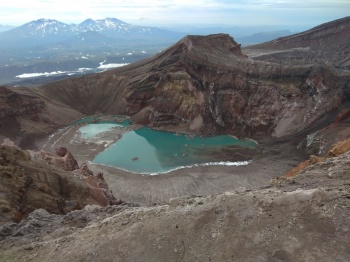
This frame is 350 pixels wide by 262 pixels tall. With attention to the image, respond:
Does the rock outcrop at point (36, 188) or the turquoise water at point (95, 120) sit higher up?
the rock outcrop at point (36, 188)

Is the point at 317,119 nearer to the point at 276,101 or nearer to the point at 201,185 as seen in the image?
the point at 276,101

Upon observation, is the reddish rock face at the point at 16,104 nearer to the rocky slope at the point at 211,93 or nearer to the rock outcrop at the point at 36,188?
the rocky slope at the point at 211,93

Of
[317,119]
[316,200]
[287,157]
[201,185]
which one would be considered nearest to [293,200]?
[316,200]

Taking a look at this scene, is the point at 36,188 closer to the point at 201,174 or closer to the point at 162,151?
the point at 201,174

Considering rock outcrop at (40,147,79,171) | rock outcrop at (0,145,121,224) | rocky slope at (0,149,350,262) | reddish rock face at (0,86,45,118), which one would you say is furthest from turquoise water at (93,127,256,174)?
rocky slope at (0,149,350,262)

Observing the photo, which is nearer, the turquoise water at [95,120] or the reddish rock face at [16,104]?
the reddish rock face at [16,104]

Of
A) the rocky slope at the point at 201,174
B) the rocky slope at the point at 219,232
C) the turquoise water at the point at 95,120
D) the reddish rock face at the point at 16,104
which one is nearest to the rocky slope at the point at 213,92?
the rocky slope at the point at 201,174
